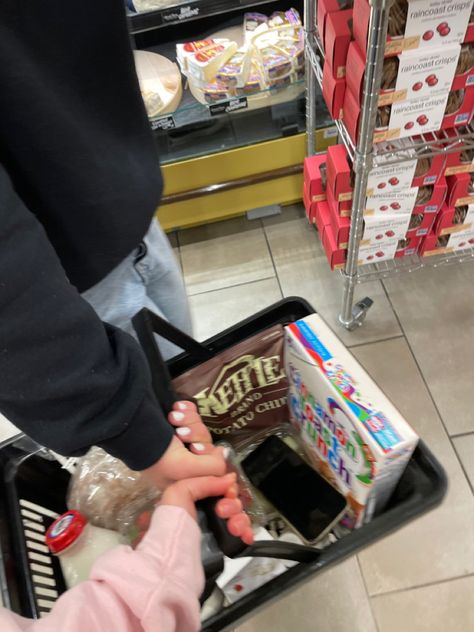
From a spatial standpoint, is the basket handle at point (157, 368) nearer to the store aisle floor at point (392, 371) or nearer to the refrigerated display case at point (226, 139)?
the store aisle floor at point (392, 371)

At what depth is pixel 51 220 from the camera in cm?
51

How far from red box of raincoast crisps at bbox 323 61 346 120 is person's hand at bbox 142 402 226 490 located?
823mm

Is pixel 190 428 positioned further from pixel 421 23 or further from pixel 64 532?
pixel 421 23

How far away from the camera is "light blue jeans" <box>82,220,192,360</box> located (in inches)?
26.8

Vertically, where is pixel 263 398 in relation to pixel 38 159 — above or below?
below

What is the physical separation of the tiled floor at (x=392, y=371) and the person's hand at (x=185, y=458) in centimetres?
77

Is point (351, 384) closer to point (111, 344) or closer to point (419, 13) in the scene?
point (111, 344)

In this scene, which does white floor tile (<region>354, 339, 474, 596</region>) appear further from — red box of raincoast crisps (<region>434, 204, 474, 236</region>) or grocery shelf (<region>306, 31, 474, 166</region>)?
grocery shelf (<region>306, 31, 474, 166</region>)

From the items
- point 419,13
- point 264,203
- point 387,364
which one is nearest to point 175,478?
point 419,13

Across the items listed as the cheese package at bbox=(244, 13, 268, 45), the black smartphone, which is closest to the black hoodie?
the black smartphone

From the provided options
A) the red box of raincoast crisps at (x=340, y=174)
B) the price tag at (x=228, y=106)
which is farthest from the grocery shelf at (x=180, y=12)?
the red box of raincoast crisps at (x=340, y=174)

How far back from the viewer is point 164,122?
4.82 feet

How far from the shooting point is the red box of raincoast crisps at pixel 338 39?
3.19 feet

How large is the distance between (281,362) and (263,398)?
87 mm
